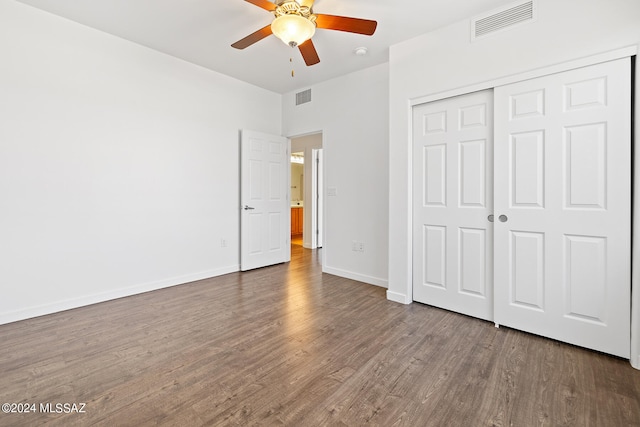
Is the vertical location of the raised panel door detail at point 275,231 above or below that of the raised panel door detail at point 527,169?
below

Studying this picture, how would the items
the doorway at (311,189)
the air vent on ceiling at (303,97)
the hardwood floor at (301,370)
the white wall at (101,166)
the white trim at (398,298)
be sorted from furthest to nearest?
the doorway at (311,189) < the air vent on ceiling at (303,97) < the white trim at (398,298) < the white wall at (101,166) < the hardwood floor at (301,370)

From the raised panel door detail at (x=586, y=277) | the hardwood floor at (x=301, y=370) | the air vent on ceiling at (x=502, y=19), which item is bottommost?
the hardwood floor at (x=301, y=370)

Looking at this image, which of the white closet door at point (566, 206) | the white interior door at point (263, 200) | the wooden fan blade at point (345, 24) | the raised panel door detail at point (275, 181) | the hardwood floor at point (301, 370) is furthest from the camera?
the raised panel door detail at point (275, 181)

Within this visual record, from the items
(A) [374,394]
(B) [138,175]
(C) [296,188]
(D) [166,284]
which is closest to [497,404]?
(A) [374,394]

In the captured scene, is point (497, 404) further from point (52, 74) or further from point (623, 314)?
point (52, 74)

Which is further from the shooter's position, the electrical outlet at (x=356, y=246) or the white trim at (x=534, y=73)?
the electrical outlet at (x=356, y=246)

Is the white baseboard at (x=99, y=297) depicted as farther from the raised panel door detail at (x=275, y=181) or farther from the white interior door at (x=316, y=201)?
the white interior door at (x=316, y=201)

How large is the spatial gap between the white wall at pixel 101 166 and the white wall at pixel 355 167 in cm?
144

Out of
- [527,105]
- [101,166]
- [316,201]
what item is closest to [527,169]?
[527,105]

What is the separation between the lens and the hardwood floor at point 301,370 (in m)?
1.53

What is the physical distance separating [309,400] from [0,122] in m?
3.43

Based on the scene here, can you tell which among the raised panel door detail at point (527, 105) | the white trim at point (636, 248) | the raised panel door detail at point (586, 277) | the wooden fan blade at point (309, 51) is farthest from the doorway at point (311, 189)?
the white trim at point (636, 248)

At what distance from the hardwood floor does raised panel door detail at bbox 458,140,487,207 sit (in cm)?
113

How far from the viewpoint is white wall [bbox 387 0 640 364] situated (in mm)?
2074
